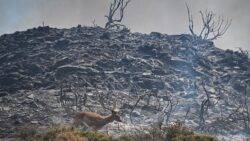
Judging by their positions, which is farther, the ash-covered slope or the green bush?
the ash-covered slope

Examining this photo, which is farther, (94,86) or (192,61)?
(192,61)

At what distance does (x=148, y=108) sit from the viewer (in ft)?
176

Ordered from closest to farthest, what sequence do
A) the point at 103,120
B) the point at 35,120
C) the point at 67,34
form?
the point at 103,120, the point at 35,120, the point at 67,34

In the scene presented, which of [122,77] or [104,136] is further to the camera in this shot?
[122,77]

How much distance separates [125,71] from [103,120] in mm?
41075

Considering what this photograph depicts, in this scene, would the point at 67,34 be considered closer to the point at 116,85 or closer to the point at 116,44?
the point at 116,44

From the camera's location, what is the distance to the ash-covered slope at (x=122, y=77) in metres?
51.4

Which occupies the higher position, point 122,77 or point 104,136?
point 122,77

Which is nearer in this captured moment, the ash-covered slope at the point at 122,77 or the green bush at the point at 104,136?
the green bush at the point at 104,136

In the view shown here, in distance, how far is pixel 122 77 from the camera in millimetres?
67250

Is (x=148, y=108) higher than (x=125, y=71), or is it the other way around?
(x=125, y=71)

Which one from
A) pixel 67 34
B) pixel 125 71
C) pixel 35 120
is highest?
pixel 67 34

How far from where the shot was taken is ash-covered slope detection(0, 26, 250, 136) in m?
51.4

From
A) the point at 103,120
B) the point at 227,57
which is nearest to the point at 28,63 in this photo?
the point at 227,57
